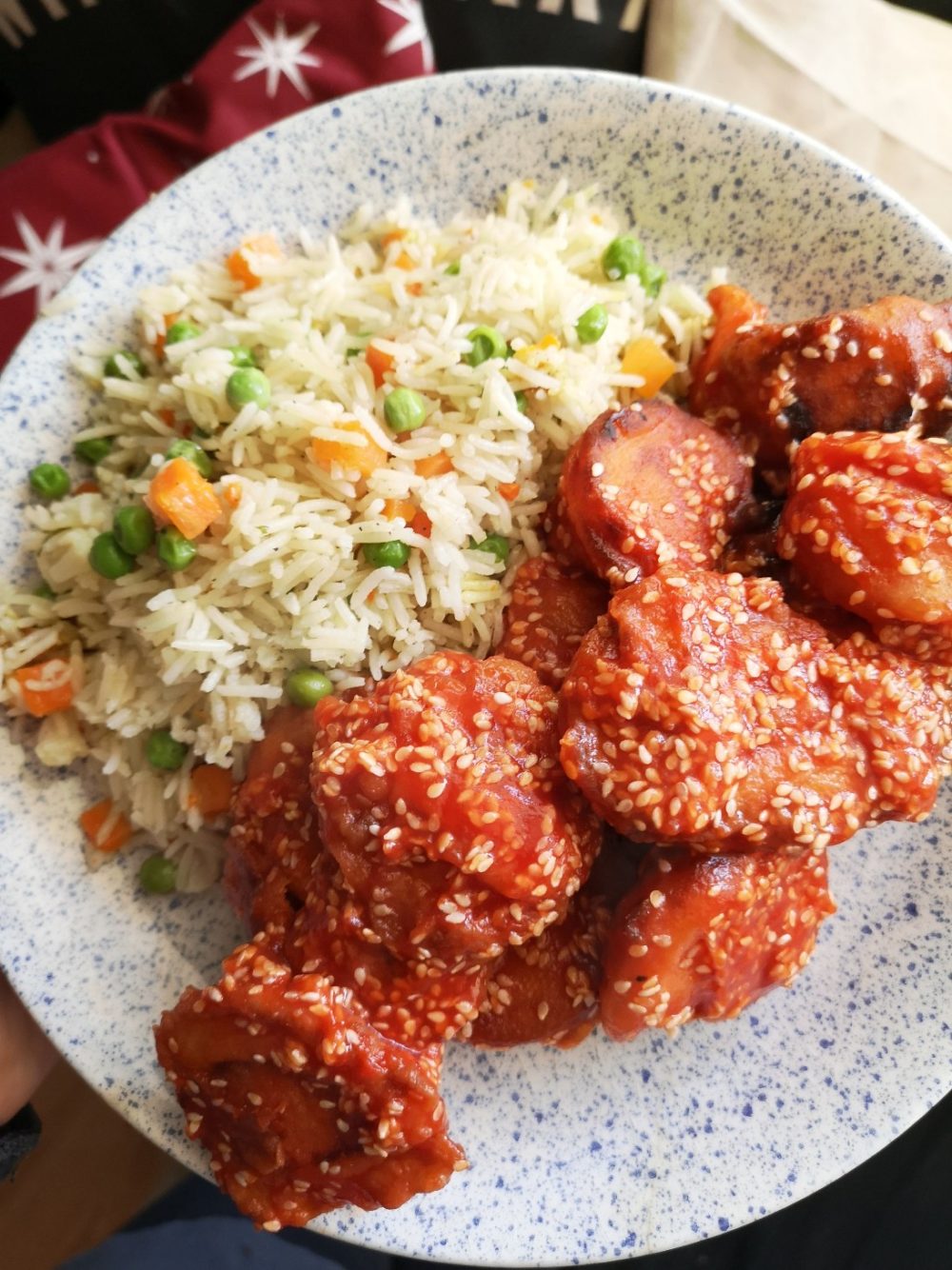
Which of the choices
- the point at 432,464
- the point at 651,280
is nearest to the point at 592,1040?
the point at 432,464

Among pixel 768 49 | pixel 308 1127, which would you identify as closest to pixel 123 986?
pixel 308 1127

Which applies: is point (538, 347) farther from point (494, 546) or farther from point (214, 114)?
point (214, 114)

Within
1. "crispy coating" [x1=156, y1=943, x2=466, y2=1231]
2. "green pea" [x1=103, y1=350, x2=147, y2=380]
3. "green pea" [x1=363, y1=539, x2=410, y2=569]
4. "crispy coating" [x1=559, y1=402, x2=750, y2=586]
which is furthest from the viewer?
"green pea" [x1=103, y1=350, x2=147, y2=380]

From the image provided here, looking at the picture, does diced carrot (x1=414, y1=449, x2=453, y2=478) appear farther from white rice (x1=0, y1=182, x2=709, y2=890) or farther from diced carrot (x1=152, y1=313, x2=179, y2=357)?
diced carrot (x1=152, y1=313, x2=179, y2=357)

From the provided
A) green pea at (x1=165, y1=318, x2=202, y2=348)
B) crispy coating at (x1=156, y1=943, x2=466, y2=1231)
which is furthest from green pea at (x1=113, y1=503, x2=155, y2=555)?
crispy coating at (x1=156, y1=943, x2=466, y2=1231)

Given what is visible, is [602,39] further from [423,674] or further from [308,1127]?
[308,1127]

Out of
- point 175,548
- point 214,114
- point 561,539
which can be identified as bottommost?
point 561,539
